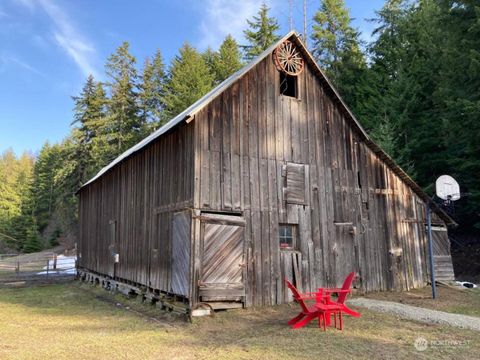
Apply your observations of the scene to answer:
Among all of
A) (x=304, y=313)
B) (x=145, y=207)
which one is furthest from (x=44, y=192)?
(x=304, y=313)

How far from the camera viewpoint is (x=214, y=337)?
832 cm

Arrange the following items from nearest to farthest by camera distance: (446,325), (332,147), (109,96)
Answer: (446,325) → (332,147) → (109,96)

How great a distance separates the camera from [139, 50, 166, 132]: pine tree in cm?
3884

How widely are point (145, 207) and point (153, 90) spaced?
96.7ft

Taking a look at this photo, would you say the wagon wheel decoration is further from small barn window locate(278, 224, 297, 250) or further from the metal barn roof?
small barn window locate(278, 224, 297, 250)

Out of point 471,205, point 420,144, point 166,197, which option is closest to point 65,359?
point 166,197

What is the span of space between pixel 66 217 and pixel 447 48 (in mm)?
37530

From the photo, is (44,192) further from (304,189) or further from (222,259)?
(222,259)

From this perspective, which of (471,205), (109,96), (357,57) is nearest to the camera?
(471,205)

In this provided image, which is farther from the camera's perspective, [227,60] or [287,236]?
[227,60]

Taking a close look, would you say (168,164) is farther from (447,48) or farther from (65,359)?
(447,48)

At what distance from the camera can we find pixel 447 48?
19453mm

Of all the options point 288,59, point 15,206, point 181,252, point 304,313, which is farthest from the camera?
point 15,206

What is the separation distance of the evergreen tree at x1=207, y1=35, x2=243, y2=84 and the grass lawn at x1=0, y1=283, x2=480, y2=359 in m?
28.5
